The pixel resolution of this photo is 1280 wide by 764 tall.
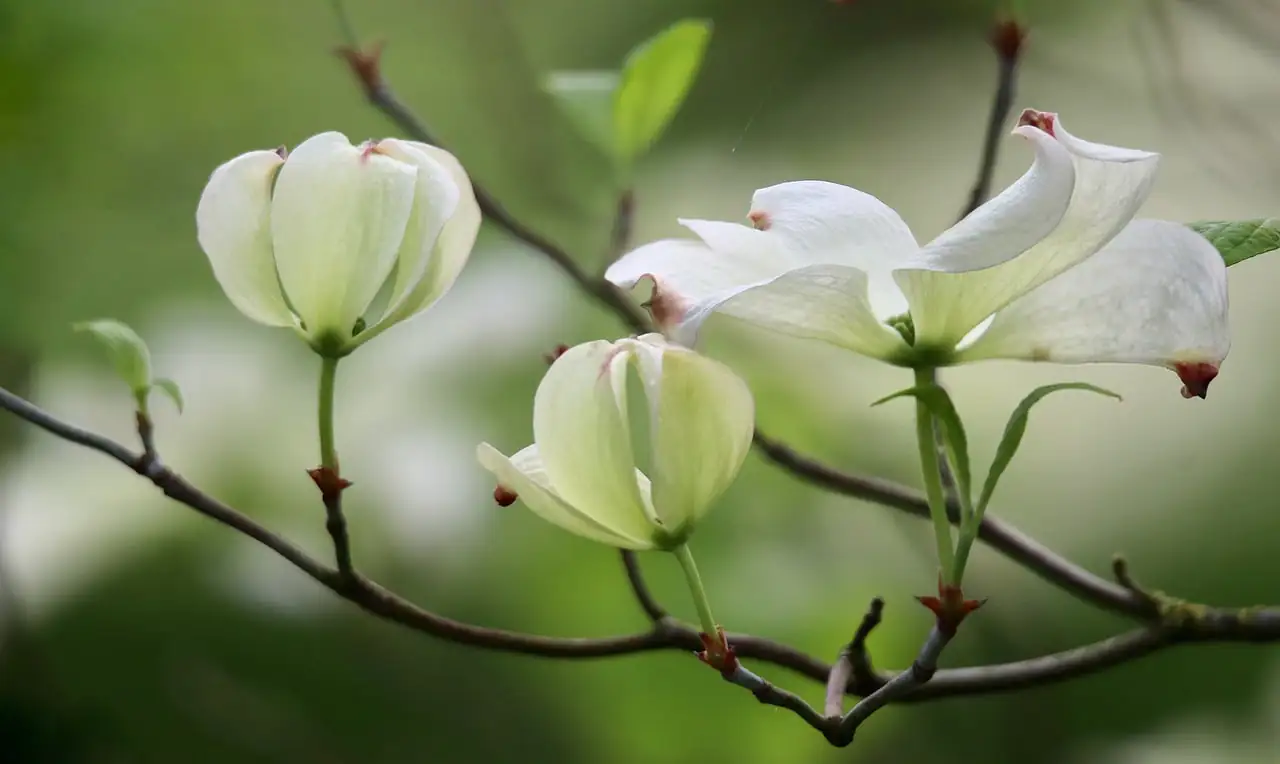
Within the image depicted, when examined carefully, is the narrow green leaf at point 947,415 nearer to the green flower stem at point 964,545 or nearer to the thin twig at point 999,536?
the green flower stem at point 964,545

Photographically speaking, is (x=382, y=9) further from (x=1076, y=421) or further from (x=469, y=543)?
(x=1076, y=421)

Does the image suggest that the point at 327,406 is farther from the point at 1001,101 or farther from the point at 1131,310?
the point at 1001,101

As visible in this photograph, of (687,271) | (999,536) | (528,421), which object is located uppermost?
(687,271)

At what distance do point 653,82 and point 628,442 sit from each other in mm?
344

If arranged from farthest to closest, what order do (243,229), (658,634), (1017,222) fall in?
(658,634)
(243,229)
(1017,222)

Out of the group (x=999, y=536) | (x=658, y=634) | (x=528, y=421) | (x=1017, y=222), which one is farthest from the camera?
(x=528, y=421)

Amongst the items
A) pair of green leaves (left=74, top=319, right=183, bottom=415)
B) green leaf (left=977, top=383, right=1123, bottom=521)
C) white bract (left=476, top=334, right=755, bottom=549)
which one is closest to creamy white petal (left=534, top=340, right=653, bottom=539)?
white bract (left=476, top=334, right=755, bottom=549)

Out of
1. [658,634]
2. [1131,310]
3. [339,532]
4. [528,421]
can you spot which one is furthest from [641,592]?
[528,421]

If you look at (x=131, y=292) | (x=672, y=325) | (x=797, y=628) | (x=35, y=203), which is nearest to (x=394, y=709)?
(x=797, y=628)

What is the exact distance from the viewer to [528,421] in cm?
108

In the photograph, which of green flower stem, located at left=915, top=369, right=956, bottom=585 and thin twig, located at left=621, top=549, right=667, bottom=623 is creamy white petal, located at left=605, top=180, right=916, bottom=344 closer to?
green flower stem, located at left=915, top=369, right=956, bottom=585

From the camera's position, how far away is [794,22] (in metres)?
1.08

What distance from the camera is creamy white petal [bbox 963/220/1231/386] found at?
0.29 metres

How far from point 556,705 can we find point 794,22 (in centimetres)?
72
